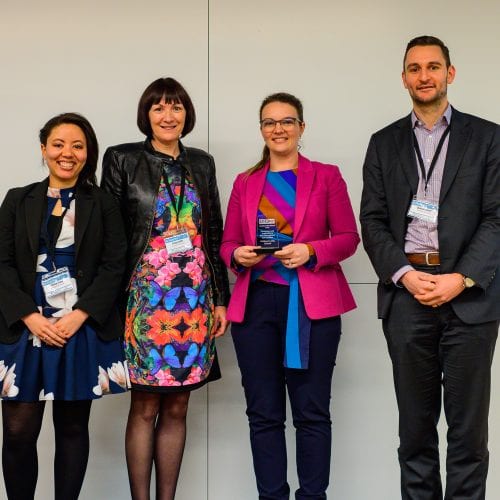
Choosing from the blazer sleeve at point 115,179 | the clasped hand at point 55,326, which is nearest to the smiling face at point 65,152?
the blazer sleeve at point 115,179

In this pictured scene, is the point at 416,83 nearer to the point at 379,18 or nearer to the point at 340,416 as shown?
the point at 379,18

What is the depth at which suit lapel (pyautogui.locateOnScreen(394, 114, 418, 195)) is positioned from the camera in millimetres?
2254

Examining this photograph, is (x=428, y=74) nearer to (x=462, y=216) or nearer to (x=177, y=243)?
(x=462, y=216)

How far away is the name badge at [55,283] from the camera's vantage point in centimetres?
229

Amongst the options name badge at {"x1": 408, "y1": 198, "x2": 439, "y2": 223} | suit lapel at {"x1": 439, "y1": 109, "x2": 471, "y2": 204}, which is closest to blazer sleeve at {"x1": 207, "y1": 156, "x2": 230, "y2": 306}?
name badge at {"x1": 408, "y1": 198, "x2": 439, "y2": 223}

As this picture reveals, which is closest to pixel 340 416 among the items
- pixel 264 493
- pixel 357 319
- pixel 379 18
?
pixel 357 319

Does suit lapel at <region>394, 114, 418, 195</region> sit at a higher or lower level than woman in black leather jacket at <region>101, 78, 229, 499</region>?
higher

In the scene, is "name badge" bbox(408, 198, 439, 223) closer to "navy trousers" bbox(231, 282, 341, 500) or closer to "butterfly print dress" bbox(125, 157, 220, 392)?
"navy trousers" bbox(231, 282, 341, 500)

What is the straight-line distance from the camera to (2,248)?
231 centimetres

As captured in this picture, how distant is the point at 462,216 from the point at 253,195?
76 cm

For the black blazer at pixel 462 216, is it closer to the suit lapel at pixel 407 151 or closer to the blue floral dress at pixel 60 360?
the suit lapel at pixel 407 151

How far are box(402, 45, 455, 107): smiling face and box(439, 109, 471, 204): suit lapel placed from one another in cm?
9

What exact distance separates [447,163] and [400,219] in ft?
0.78

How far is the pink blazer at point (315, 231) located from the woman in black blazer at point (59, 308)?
0.45 meters
